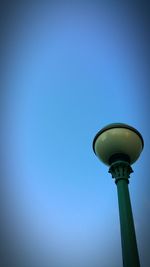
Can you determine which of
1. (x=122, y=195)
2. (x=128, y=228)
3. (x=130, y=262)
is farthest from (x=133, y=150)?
(x=130, y=262)

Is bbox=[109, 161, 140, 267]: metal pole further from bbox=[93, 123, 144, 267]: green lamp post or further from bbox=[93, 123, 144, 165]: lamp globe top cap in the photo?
bbox=[93, 123, 144, 165]: lamp globe top cap

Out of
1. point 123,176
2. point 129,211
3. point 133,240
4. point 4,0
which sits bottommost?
point 133,240

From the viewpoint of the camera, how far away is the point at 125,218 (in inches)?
146

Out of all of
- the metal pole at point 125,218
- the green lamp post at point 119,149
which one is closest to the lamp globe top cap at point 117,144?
the green lamp post at point 119,149

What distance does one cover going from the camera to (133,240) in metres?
3.53

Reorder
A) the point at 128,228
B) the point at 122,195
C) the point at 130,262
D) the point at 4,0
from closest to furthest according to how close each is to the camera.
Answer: the point at 130,262 < the point at 128,228 < the point at 122,195 < the point at 4,0

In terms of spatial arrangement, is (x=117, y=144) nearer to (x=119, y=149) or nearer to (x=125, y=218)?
(x=119, y=149)

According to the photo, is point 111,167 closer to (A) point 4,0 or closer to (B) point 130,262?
(B) point 130,262

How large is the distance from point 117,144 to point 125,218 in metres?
1.04

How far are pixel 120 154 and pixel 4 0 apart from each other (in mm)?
11147

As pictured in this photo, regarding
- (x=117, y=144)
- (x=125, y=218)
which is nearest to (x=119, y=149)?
(x=117, y=144)

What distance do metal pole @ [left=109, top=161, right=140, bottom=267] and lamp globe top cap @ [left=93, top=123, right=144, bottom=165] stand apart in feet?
0.49

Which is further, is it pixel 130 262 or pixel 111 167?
pixel 111 167

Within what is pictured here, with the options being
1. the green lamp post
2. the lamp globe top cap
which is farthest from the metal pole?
the lamp globe top cap
